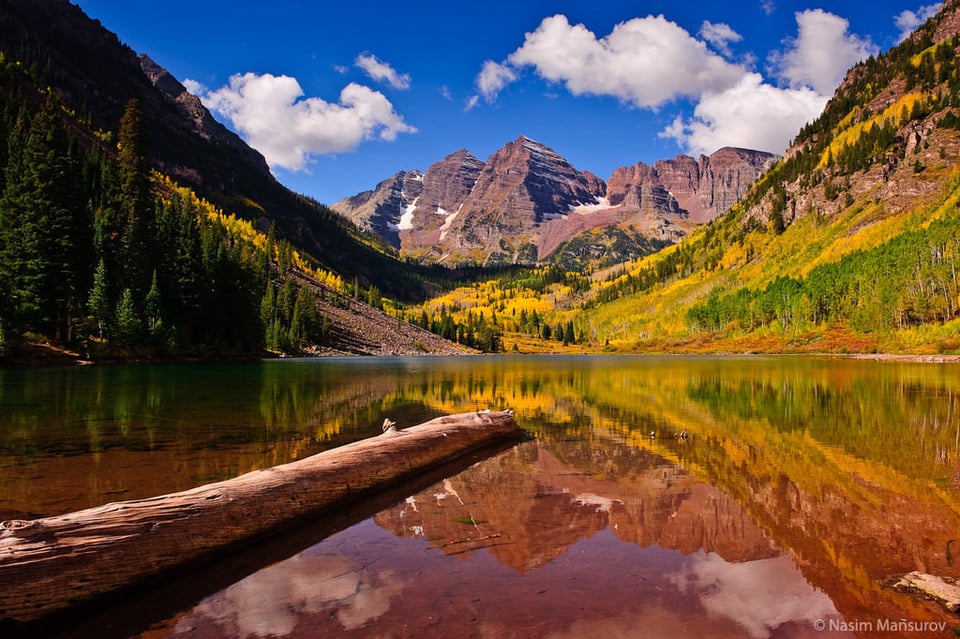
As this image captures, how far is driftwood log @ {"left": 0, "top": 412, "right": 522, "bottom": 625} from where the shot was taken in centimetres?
636

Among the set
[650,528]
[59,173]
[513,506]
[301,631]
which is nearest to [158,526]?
[301,631]

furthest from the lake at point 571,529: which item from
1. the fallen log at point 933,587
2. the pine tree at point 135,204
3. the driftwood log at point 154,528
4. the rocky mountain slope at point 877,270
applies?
the rocky mountain slope at point 877,270

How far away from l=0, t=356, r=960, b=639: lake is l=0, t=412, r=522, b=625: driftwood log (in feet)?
1.43

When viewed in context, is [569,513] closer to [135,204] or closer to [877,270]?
[135,204]

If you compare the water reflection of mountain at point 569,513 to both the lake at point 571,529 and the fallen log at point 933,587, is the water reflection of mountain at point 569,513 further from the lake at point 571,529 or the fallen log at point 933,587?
the fallen log at point 933,587

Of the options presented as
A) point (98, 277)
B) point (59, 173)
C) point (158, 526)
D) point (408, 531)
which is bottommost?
point (408, 531)

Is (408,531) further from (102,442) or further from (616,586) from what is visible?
(102,442)

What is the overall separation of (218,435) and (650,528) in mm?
15934

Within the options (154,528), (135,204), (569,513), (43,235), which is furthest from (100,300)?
(569,513)

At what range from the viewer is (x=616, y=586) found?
734cm

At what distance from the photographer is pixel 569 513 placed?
35.7 ft

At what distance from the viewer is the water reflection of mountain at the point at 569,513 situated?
9.04 meters

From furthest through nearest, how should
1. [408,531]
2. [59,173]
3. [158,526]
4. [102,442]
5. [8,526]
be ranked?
[59,173] < [102,442] < [408,531] < [158,526] < [8,526]

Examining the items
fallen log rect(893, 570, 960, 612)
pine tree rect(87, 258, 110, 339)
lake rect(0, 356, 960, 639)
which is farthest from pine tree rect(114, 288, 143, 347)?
fallen log rect(893, 570, 960, 612)
